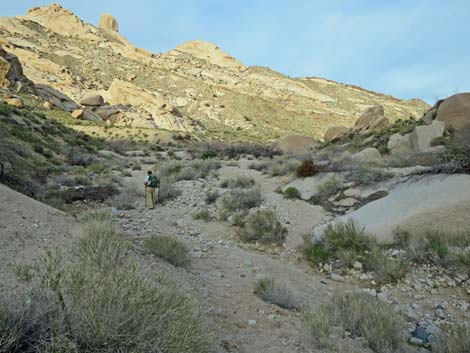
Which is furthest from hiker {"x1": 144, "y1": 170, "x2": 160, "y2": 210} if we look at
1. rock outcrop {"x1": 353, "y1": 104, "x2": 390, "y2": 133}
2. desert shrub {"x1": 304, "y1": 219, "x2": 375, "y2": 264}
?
rock outcrop {"x1": 353, "y1": 104, "x2": 390, "y2": 133}

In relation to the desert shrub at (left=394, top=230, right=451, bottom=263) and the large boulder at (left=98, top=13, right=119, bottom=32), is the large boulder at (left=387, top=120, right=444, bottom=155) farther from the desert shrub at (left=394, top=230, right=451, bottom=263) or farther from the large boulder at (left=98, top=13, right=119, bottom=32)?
the large boulder at (left=98, top=13, right=119, bottom=32)

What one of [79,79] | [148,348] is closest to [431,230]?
[148,348]

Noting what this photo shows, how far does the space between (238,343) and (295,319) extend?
0.95m

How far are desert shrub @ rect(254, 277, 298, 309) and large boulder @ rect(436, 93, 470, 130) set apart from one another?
56.2 feet

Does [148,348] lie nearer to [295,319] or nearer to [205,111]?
Answer: [295,319]

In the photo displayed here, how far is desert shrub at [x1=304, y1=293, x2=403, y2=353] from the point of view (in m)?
3.50

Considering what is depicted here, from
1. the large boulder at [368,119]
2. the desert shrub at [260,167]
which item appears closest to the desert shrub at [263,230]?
the desert shrub at [260,167]

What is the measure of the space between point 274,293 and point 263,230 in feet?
10.9

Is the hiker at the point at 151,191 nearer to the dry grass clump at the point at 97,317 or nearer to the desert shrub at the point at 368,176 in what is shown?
the desert shrub at the point at 368,176

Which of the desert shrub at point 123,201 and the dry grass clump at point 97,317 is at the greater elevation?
the desert shrub at point 123,201

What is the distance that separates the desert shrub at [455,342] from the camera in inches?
128

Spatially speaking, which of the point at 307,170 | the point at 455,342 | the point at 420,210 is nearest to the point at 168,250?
the point at 455,342

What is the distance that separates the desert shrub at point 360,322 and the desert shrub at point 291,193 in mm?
5791

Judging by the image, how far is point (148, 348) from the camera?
7.40 feet
